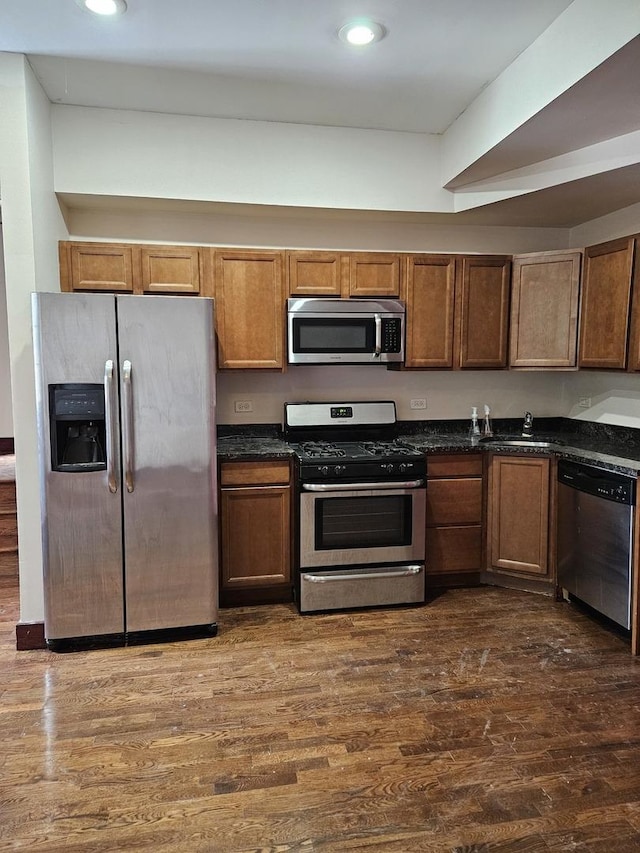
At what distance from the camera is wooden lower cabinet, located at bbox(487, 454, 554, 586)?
11.5 feet

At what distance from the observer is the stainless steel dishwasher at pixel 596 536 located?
286 cm

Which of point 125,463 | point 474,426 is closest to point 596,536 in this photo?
point 474,426

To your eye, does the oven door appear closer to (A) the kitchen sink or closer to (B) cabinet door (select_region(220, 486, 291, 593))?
(B) cabinet door (select_region(220, 486, 291, 593))

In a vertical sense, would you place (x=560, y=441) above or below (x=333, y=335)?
below

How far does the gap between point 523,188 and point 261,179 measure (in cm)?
154

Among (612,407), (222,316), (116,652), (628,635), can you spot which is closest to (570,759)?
(628,635)

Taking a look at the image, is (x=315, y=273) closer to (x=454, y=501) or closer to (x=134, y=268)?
(x=134, y=268)

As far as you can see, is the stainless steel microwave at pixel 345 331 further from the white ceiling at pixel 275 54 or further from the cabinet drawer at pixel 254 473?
the white ceiling at pixel 275 54

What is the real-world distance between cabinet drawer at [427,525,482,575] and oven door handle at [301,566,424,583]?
8.9 inches

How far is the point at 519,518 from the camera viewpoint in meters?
3.56

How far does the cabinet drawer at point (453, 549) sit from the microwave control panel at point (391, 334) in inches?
47.0

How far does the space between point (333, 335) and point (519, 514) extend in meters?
1.62

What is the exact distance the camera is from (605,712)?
2.37 meters

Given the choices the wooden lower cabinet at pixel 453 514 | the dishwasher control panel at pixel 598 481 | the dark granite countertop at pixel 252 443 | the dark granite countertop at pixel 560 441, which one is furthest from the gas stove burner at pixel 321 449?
the dishwasher control panel at pixel 598 481
